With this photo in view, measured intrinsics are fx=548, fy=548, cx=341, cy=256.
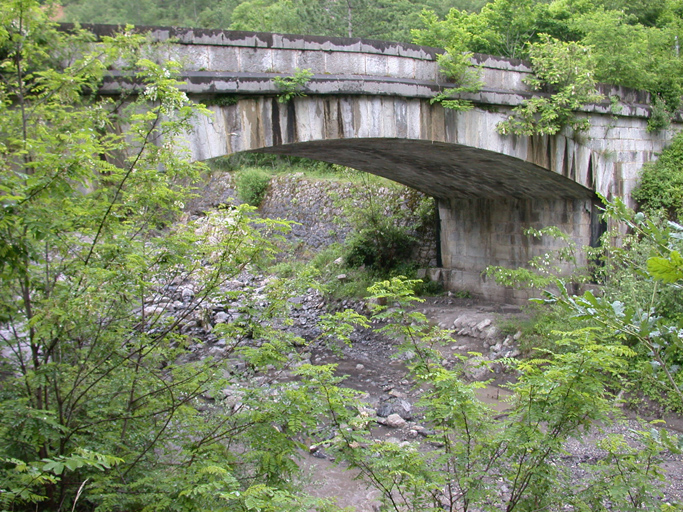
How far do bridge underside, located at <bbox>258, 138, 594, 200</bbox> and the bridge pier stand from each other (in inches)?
8.4

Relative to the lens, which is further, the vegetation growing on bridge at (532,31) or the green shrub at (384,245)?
the green shrub at (384,245)

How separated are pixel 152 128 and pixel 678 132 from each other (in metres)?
9.64

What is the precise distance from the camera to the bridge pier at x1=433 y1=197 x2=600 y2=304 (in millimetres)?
9156

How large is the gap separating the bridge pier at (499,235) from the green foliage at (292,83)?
517cm

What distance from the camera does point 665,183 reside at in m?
8.70

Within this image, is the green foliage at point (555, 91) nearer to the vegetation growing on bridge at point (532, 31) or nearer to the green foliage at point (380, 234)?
the vegetation growing on bridge at point (532, 31)

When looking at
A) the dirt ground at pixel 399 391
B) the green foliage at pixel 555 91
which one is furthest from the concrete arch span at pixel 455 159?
the dirt ground at pixel 399 391

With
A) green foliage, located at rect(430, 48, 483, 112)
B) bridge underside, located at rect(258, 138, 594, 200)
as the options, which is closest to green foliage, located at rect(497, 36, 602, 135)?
Answer: bridge underside, located at rect(258, 138, 594, 200)

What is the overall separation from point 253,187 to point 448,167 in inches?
422

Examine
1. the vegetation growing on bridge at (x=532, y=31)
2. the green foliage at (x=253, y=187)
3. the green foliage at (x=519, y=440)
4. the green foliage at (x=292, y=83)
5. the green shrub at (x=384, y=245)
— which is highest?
the vegetation growing on bridge at (x=532, y=31)

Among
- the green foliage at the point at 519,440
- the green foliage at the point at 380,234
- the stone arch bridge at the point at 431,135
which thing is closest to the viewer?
the green foliage at the point at 519,440

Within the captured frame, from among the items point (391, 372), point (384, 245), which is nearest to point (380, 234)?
point (384, 245)

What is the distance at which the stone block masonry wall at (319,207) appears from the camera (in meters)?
Answer: 12.4

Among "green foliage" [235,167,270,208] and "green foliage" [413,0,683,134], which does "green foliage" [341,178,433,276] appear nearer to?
"green foliage" [413,0,683,134]
